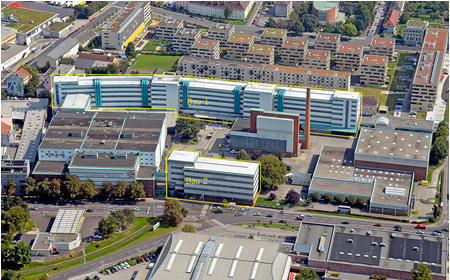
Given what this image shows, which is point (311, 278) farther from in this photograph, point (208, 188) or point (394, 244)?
point (208, 188)

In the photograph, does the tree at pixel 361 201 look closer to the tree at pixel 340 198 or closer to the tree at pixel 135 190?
the tree at pixel 340 198

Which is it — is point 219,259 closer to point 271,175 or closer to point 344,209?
point 344,209

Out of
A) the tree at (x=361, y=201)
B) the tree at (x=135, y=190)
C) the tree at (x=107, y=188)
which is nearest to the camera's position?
the tree at (x=361, y=201)

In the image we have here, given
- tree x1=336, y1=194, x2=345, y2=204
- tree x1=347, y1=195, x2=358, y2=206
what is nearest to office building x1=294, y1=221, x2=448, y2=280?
tree x1=347, y1=195, x2=358, y2=206

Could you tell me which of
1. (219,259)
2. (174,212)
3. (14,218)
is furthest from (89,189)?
(219,259)

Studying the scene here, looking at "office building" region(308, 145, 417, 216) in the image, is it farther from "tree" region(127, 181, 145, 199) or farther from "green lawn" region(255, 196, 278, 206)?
"tree" region(127, 181, 145, 199)

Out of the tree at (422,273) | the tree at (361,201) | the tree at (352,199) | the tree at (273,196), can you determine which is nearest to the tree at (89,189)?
the tree at (273,196)
